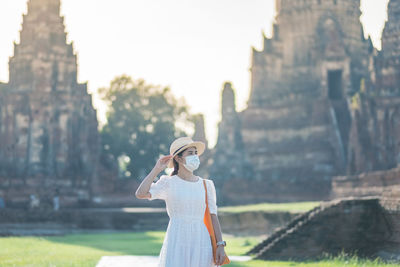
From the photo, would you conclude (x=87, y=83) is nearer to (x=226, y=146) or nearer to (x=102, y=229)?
(x=226, y=146)

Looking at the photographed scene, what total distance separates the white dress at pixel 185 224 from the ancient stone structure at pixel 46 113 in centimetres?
2502

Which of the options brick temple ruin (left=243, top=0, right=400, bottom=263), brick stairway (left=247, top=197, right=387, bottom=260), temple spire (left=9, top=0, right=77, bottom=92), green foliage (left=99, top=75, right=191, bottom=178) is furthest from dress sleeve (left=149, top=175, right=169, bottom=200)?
green foliage (left=99, top=75, right=191, bottom=178)

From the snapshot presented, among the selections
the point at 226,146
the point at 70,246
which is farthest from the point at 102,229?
the point at 226,146

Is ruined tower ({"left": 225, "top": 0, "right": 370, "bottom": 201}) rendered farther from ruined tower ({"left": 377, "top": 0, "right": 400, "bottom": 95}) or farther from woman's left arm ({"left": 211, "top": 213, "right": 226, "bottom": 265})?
woman's left arm ({"left": 211, "top": 213, "right": 226, "bottom": 265})

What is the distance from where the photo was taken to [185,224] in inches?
239

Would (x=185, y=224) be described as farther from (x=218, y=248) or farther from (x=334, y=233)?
(x=334, y=233)

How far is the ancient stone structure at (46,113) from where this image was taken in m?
31.9

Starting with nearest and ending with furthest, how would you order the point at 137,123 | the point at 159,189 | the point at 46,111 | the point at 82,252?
the point at 159,189 < the point at 82,252 < the point at 46,111 < the point at 137,123

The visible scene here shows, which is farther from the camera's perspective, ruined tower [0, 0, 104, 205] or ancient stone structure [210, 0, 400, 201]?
ruined tower [0, 0, 104, 205]

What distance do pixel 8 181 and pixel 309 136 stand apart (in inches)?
578

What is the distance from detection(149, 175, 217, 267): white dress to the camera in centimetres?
595

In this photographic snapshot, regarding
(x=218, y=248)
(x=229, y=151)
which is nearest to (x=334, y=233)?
(x=218, y=248)

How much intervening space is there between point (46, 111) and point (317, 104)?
13206 millimetres

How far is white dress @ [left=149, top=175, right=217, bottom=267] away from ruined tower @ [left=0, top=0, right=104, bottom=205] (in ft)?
82.5
